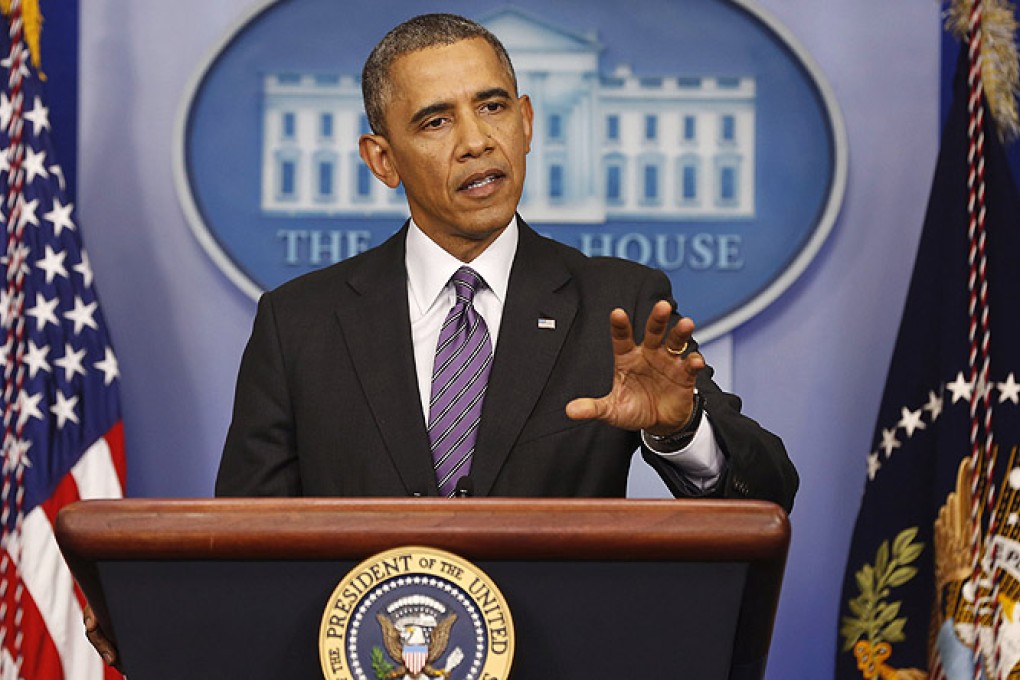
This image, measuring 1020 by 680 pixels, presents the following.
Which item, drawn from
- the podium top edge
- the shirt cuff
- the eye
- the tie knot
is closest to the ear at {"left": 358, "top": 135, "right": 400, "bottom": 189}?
the eye

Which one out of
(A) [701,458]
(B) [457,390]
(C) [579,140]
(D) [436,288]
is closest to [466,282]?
(D) [436,288]

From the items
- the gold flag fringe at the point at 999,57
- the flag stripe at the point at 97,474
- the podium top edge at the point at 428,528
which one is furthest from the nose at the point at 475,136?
the flag stripe at the point at 97,474

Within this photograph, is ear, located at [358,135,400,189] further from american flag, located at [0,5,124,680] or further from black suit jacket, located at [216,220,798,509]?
american flag, located at [0,5,124,680]

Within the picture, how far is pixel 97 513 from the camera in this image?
1082 millimetres

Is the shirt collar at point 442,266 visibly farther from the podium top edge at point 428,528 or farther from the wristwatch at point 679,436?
the podium top edge at point 428,528

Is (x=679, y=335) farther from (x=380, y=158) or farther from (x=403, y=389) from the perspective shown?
(x=380, y=158)

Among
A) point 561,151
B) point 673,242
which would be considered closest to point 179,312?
point 561,151

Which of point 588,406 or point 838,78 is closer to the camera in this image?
point 588,406

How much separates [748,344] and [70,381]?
1.47 metres

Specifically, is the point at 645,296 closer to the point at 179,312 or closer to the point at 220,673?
the point at 220,673

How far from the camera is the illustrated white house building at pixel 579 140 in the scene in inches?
118

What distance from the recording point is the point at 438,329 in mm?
1751

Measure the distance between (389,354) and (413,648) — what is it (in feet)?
2.34

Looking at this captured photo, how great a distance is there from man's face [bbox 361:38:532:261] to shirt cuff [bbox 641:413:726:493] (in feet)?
1.65
